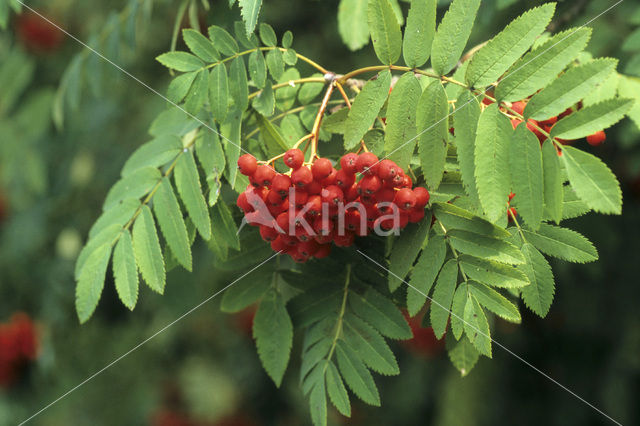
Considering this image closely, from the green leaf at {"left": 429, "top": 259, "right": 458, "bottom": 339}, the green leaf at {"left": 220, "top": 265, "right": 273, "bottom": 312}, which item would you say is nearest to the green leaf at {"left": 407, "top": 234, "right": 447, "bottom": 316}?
the green leaf at {"left": 429, "top": 259, "right": 458, "bottom": 339}

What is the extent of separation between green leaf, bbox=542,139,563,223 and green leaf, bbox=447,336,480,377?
45 cm

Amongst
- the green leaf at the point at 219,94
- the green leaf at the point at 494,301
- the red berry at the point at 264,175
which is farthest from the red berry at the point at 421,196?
the green leaf at the point at 219,94

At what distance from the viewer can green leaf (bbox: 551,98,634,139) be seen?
3.83 feet

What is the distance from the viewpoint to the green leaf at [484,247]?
4.20 feet

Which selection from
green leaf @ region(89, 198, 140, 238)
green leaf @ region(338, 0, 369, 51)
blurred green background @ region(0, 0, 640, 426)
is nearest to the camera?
green leaf @ region(89, 198, 140, 238)

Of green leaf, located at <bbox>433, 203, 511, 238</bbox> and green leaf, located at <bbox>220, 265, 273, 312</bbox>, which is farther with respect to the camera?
green leaf, located at <bbox>220, 265, 273, 312</bbox>

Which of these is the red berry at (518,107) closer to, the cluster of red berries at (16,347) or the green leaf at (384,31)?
the green leaf at (384,31)

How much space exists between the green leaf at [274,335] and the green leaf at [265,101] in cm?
51

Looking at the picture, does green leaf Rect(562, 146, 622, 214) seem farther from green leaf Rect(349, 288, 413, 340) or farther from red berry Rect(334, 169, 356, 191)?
green leaf Rect(349, 288, 413, 340)

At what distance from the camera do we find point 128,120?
3.67 m

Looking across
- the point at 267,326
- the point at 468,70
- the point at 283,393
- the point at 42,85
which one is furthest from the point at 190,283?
the point at 468,70

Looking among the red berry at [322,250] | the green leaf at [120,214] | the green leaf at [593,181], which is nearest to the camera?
the green leaf at [593,181]

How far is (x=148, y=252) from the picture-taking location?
59.1 inches

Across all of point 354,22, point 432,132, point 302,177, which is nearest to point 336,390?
point 302,177
